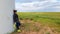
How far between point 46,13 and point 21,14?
0.42 m

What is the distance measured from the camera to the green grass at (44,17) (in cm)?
224

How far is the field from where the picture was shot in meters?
2.22

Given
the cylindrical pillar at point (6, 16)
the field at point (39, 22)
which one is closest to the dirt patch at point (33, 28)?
the field at point (39, 22)

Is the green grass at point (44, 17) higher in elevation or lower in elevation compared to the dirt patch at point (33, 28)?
higher

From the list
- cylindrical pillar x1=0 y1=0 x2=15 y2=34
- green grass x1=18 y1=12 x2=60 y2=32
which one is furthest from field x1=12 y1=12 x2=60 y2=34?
cylindrical pillar x1=0 y1=0 x2=15 y2=34

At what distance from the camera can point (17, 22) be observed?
2316 mm

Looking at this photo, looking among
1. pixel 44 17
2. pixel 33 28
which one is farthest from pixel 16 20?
pixel 44 17

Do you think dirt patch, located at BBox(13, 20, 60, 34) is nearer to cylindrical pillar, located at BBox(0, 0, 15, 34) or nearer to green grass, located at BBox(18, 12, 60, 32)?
green grass, located at BBox(18, 12, 60, 32)

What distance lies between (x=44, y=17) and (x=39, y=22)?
0.12m

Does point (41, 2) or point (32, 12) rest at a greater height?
point (41, 2)

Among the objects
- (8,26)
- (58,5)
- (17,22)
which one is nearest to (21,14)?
(17,22)

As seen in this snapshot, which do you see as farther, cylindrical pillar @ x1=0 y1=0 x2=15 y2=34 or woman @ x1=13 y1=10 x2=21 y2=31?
woman @ x1=13 y1=10 x2=21 y2=31

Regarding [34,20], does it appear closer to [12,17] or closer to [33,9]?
[33,9]

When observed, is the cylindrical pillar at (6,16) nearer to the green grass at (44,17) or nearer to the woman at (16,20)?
the woman at (16,20)
